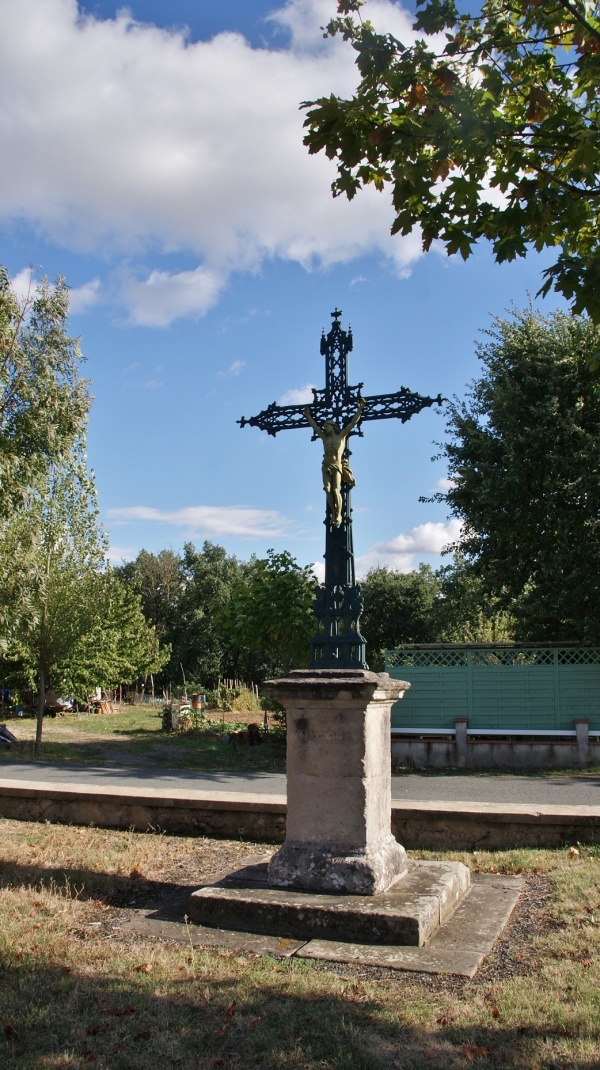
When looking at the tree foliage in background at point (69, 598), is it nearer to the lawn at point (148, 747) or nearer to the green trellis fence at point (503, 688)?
the lawn at point (148, 747)

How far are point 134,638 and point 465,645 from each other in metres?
16.5

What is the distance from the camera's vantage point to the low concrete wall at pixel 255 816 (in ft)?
21.9

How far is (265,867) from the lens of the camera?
18.9ft

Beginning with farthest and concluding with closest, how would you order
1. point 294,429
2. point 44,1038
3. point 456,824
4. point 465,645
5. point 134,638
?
point 134,638 → point 465,645 → point 456,824 → point 294,429 → point 44,1038

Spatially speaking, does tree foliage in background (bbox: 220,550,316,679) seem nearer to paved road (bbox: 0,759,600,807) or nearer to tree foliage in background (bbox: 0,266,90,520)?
paved road (bbox: 0,759,600,807)

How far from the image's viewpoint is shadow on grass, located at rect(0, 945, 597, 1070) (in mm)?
3232

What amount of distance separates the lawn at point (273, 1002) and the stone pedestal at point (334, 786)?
0.88 metres

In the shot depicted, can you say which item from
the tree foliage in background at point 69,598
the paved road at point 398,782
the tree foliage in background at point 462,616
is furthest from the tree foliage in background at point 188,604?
the paved road at point 398,782

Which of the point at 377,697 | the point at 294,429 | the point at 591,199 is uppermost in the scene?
the point at 591,199

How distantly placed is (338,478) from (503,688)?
34.0 ft

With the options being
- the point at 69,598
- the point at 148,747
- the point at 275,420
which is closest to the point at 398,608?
the point at 148,747

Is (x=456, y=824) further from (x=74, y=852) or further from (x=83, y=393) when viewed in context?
(x=83, y=393)

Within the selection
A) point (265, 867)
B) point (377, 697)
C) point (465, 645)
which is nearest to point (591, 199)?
point (377, 697)

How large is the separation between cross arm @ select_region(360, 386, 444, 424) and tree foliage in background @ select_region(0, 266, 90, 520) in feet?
18.7
